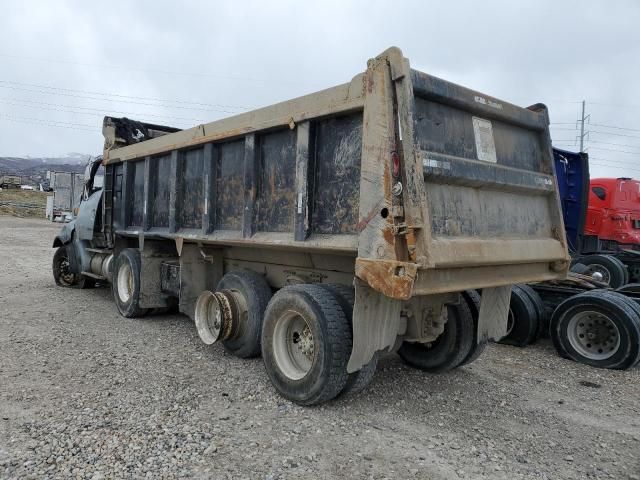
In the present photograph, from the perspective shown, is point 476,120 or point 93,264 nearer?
point 476,120

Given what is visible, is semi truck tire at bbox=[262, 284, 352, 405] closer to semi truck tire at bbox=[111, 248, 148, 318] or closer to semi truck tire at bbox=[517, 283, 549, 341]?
semi truck tire at bbox=[111, 248, 148, 318]

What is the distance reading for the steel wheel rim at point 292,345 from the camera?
4168mm

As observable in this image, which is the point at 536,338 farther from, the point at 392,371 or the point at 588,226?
the point at 588,226

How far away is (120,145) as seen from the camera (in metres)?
8.05

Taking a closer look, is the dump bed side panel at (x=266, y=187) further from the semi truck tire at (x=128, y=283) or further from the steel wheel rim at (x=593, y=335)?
the steel wheel rim at (x=593, y=335)

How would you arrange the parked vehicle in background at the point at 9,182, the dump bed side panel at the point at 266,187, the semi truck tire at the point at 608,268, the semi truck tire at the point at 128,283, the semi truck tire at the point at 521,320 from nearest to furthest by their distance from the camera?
the dump bed side panel at the point at 266,187, the semi truck tire at the point at 521,320, the semi truck tire at the point at 128,283, the semi truck tire at the point at 608,268, the parked vehicle in background at the point at 9,182

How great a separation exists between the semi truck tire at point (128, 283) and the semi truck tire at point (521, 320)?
505 cm

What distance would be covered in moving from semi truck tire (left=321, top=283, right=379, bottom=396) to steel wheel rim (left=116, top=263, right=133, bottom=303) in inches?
167

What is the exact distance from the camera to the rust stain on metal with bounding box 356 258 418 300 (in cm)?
321

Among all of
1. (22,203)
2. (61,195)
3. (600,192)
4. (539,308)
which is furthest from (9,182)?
(539,308)

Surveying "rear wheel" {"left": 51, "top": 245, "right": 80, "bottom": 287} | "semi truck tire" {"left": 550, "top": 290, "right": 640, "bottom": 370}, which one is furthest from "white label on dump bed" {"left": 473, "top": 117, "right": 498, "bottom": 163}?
"rear wheel" {"left": 51, "top": 245, "right": 80, "bottom": 287}

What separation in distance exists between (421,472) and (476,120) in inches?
108

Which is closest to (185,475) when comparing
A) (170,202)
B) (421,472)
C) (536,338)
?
(421,472)

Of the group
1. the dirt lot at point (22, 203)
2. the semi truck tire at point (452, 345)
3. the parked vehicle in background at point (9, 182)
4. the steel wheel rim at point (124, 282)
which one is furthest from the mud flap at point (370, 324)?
the parked vehicle in background at point (9, 182)
